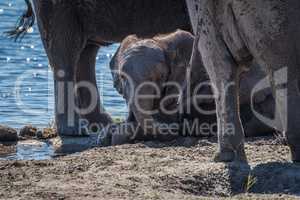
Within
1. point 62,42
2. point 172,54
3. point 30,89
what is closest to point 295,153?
point 172,54

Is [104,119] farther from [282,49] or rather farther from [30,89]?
[282,49]

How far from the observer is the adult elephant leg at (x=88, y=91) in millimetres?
12375

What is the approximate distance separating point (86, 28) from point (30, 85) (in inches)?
103

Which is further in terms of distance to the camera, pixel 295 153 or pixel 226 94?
pixel 226 94

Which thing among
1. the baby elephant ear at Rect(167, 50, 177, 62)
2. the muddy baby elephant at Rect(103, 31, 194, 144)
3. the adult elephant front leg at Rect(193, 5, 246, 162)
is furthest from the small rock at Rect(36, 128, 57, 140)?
the adult elephant front leg at Rect(193, 5, 246, 162)

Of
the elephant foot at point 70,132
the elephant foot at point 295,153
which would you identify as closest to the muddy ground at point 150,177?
the elephant foot at point 295,153

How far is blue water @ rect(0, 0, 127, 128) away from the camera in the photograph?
43.2 feet

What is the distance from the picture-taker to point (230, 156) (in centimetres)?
879

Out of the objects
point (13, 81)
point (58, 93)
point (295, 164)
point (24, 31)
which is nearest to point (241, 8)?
point (295, 164)

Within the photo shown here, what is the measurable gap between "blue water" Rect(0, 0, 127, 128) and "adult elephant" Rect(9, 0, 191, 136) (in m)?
0.59

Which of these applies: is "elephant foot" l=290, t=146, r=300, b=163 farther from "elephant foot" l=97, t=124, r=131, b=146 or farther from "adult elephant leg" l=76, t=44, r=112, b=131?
"adult elephant leg" l=76, t=44, r=112, b=131

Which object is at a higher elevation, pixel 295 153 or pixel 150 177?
pixel 295 153

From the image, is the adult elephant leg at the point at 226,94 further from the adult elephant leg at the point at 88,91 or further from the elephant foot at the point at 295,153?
the adult elephant leg at the point at 88,91

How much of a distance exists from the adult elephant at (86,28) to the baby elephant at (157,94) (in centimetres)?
113
